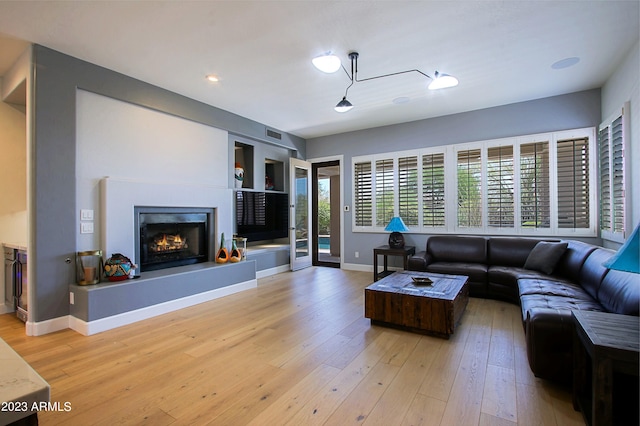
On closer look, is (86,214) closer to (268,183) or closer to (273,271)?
(273,271)

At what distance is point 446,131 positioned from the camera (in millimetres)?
5418

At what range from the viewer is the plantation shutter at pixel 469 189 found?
16.8 feet

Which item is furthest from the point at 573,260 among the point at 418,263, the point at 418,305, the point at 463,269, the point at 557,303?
the point at 418,305

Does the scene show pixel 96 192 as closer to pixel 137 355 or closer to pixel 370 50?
pixel 137 355

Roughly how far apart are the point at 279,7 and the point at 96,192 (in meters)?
2.89

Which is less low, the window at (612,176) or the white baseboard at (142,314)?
the window at (612,176)

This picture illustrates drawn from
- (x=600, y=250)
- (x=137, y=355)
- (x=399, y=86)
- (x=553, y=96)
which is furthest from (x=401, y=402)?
(x=553, y=96)

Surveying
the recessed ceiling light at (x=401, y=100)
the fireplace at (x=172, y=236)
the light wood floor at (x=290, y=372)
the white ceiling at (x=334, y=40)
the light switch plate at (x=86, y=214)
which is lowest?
the light wood floor at (x=290, y=372)

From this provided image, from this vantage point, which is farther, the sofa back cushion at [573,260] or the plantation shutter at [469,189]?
the plantation shutter at [469,189]

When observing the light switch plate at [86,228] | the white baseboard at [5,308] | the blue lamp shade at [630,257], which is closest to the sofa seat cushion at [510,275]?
the blue lamp shade at [630,257]

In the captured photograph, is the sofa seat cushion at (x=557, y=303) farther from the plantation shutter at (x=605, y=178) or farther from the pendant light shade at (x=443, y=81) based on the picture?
the pendant light shade at (x=443, y=81)

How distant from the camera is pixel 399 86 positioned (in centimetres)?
411

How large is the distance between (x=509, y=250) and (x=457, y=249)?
0.71m

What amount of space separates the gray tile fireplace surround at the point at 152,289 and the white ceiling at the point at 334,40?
8.18 feet
